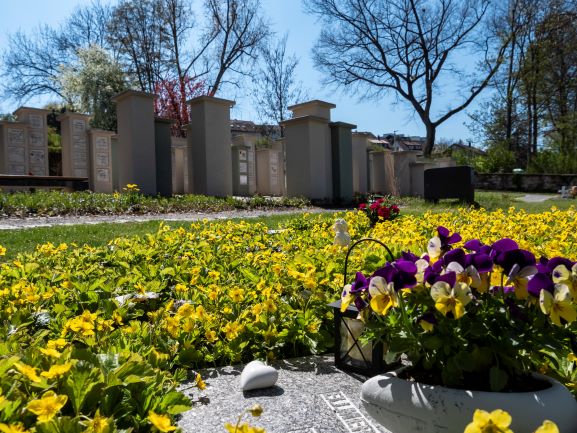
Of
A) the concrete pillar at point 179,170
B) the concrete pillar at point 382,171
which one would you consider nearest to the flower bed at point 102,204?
the concrete pillar at point 179,170

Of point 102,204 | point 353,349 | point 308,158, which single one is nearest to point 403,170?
point 308,158

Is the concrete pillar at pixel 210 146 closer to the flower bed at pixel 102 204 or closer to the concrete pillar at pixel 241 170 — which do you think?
the flower bed at pixel 102 204

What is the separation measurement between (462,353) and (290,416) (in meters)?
0.62

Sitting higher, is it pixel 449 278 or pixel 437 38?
pixel 437 38

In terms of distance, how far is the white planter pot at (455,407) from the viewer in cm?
115

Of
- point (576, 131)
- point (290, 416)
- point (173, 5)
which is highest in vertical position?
point (173, 5)

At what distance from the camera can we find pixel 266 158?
19.1m

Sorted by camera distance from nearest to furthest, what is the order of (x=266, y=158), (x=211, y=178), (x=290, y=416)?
1. (x=290, y=416)
2. (x=211, y=178)
3. (x=266, y=158)

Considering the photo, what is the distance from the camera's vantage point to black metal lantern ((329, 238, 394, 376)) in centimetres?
184

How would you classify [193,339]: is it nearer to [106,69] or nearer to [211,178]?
[211,178]

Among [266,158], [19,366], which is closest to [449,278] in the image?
[19,366]

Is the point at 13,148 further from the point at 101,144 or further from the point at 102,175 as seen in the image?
the point at 102,175

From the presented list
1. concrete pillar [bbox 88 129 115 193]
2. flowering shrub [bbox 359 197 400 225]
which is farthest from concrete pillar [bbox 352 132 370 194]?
flowering shrub [bbox 359 197 400 225]

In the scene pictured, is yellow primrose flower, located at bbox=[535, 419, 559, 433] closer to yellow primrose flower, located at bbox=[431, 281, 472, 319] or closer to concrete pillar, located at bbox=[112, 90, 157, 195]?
yellow primrose flower, located at bbox=[431, 281, 472, 319]
